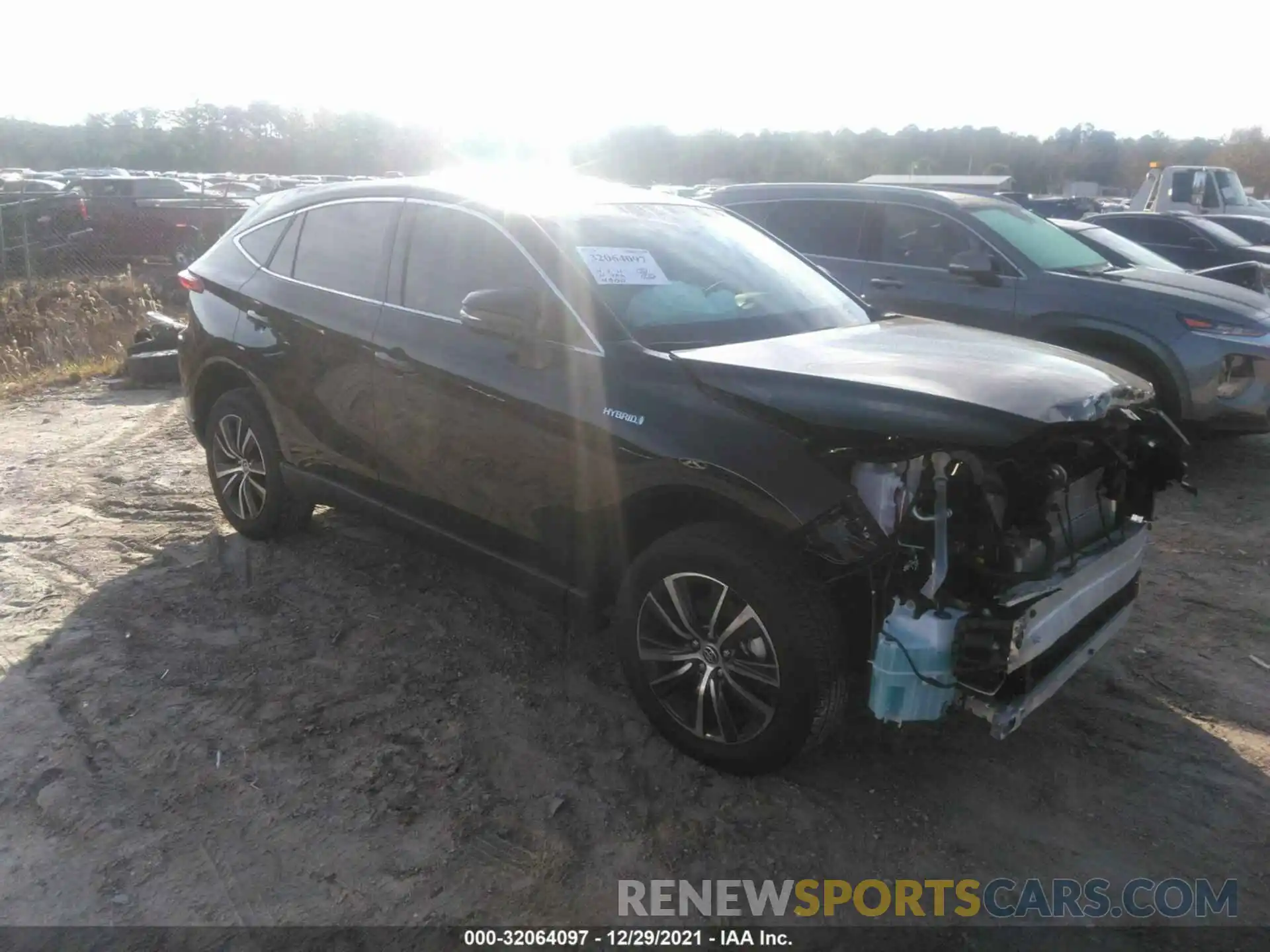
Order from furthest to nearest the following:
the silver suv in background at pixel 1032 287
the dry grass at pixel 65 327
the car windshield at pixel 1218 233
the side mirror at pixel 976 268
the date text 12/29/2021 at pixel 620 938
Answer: the car windshield at pixel 1218 233 < the dry grass at pixel 65 327 < the side mirror at pixel 976 268 < the silver suv in background at pixel 1032 287 < the date text 12/29/2021 at pixel 620 938

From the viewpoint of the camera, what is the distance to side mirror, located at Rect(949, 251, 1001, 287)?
22.9ft

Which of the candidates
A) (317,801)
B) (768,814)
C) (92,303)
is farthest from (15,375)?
(768,814)

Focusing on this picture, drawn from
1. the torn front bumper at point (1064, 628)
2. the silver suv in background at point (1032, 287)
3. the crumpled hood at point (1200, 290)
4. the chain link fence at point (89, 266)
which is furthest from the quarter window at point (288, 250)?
the chain link fence at point (89, 266)

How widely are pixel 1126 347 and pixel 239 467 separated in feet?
18.6

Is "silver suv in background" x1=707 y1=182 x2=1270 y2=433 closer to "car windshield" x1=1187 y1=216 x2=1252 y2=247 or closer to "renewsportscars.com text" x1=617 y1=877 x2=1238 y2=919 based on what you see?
"renewsportscars.com text" x1=617 y1=877 x2=1238 y2=919

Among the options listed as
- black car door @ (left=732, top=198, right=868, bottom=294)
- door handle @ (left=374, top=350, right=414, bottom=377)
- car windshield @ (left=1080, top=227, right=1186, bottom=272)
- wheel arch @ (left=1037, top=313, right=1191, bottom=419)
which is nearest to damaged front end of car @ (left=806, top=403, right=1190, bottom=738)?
door handle @ (left=374, top=350, right=414, bottom=377)

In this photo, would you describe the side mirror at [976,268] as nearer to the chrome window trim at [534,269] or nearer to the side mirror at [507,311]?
the chrome window trim at [534,269]

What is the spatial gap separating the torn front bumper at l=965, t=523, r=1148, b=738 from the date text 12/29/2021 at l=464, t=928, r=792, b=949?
92cm

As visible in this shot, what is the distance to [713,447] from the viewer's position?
309cm

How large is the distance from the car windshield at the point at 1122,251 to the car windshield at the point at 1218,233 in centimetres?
570

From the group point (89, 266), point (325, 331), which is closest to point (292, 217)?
point (325, 331)

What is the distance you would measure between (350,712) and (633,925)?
1.48 metres

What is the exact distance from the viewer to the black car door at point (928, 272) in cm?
705

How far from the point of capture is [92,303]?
1515 centimetres
